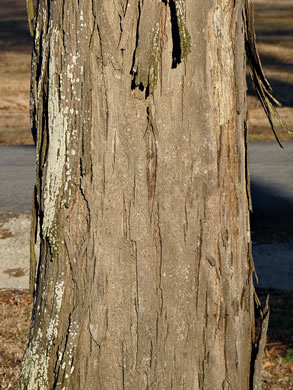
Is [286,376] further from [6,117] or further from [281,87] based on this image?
[281,87]

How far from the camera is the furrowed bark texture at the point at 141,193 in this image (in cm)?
228

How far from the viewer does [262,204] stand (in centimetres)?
753

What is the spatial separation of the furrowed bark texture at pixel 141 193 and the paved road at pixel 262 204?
321 centimetres

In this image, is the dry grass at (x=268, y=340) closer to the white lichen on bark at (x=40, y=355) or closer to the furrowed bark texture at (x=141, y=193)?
the white lichen on bark at (x=40, y=355)

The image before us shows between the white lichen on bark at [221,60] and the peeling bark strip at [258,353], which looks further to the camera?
the peeling bark strip at [258,353]

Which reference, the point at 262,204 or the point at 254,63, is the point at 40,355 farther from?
the point at 262,204

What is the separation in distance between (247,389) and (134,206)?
811 millimetres

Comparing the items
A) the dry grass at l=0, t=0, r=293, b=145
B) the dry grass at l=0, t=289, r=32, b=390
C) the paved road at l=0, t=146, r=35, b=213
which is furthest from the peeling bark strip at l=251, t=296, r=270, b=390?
the dry grass at l=0, t=0, r=293, b=145

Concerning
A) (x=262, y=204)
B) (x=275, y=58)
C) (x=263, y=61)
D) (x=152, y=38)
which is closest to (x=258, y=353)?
(x=152, y=38)

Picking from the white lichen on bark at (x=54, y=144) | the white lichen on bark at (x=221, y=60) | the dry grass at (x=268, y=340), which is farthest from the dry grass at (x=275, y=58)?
the white lichen on bark at (x=54, y=144)

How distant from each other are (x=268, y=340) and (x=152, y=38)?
115 inches

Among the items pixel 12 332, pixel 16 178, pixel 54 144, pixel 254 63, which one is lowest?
pixel 16 178

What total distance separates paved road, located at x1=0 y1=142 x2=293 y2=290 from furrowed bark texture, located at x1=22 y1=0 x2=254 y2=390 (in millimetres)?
3211

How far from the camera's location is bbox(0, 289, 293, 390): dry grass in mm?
4094
